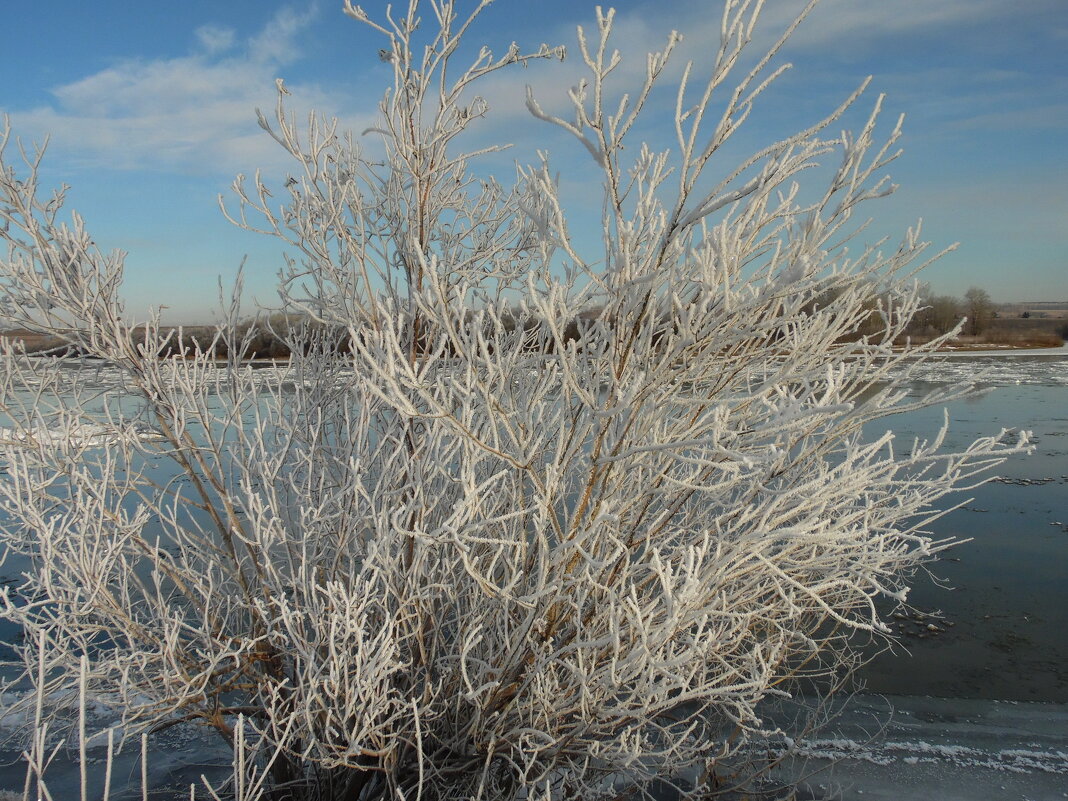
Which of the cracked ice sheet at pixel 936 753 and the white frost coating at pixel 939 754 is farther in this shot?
the white frost coating at pixel 939 754

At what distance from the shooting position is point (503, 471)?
2736 mm

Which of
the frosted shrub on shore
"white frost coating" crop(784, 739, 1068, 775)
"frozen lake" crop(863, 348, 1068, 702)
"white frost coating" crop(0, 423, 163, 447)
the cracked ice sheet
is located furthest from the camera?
"frozen lake" crop(863, 348, 1068, 702)

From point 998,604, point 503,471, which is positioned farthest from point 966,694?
point 503,471

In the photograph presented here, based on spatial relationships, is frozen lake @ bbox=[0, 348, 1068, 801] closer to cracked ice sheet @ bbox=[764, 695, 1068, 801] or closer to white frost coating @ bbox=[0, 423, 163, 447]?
cracked ice sheet @ bbox=[764, 695, 1068, 801]

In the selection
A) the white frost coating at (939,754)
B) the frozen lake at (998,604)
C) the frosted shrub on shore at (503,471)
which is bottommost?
the white frost coating at (939,754)

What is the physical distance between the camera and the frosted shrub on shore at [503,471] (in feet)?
7.73

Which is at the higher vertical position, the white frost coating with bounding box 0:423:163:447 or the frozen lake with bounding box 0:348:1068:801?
the white frost coating with bounding box 0:423:163:447

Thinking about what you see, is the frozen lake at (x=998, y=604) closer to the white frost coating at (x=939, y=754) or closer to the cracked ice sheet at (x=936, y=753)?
the cracked ice sheet at (x=936, y=753)

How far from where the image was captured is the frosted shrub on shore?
7.73ft

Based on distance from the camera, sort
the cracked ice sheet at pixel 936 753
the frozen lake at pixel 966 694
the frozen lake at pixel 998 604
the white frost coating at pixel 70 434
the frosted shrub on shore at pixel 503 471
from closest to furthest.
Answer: the frosted shrub on shore at pixel 503 471, the white frost coating at pixel 70 434, the cracked ice sheet at pixel 936 753, the frozen lake at pixel 966 694, the frozen lake at pixel 998 604

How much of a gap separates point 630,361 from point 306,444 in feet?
7.90

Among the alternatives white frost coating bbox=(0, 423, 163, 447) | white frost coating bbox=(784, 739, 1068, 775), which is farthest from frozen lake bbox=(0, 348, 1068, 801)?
white frost coating bbox=(0, 423, 163, 447)

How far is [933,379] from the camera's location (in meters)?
22.7

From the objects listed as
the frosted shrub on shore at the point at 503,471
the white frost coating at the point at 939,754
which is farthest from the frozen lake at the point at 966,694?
the frosted shrub on shore at the point at 503,471
